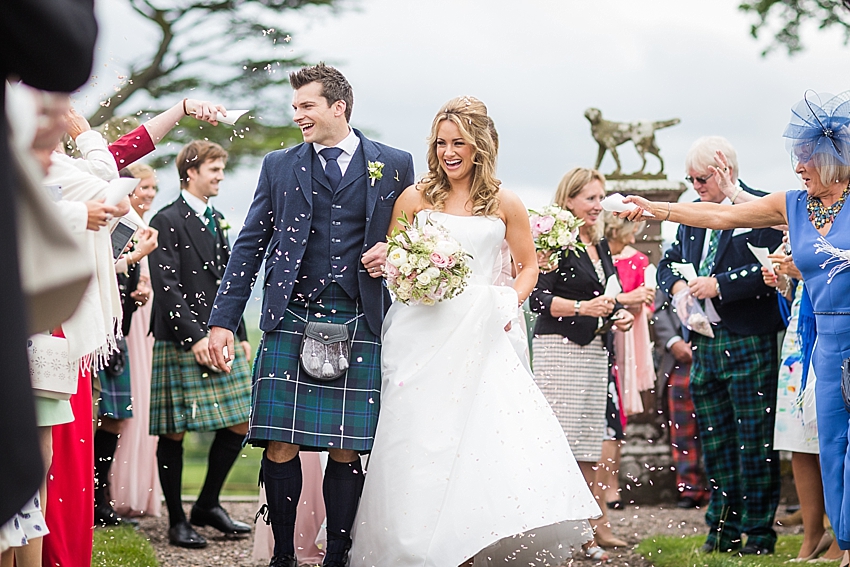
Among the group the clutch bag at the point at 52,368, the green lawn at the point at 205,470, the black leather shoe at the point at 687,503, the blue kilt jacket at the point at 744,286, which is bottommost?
the green lawn at the point at 205,470

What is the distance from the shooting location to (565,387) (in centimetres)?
603

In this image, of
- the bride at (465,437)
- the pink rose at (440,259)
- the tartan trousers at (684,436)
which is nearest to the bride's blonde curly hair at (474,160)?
the bride at (465,437)

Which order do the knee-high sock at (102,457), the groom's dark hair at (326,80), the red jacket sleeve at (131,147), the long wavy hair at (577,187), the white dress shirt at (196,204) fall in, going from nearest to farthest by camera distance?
the red jacket sleeve at (131,147)
the groom's dark hair at (326,80)
the long wavy hair at (577,187)
the white dress shirt at (196,204)
the knee-high sock at (102,457)

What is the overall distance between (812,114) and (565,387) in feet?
7.34

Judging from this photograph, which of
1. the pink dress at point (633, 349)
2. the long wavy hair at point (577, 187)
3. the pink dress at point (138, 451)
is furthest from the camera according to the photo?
the pink dress at point (138, 451)

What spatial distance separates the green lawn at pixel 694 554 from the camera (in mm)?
5047

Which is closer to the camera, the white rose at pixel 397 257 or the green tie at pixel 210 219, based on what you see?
the white rose at pixel 397 257

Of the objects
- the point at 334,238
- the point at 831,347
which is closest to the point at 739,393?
the point at 831,347

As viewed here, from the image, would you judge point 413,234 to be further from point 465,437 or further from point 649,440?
point 649,440

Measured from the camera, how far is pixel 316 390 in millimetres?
4641

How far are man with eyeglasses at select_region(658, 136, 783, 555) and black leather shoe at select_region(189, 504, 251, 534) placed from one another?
2.84 metres

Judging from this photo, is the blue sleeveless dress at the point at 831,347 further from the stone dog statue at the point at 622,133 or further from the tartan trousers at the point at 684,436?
the stone dog statue at the point at 622,133

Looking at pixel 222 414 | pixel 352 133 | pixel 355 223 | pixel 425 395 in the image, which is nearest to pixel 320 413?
pixel 425 395

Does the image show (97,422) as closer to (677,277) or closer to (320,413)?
(320,413)
